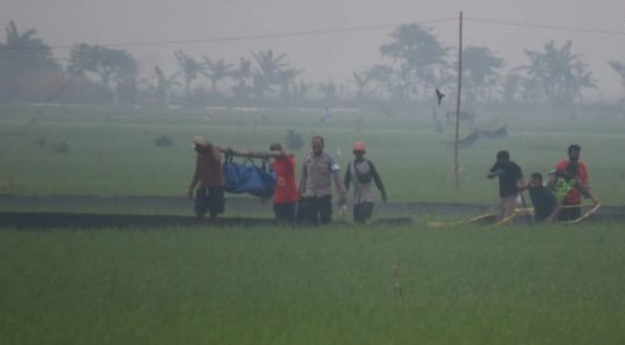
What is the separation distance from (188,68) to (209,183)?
104 meters

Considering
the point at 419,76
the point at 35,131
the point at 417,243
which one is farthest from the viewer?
the point at 419,76

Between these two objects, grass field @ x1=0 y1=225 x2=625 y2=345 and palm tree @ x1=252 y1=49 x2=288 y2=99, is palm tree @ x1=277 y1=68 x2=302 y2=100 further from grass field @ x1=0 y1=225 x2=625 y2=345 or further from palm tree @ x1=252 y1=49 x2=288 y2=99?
grass field @ x1=0 y1=225 x2=625 y2=345

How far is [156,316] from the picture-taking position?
11375 millimetres

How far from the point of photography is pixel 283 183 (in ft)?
A: 63.8

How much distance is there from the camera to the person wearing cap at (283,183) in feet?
63.5

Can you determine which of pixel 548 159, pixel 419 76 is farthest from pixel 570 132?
pixel 419 76

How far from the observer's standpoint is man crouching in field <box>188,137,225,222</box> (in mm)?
19142

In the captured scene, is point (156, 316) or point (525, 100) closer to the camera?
point (156, 316)

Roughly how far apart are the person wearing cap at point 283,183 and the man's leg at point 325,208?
0.40m

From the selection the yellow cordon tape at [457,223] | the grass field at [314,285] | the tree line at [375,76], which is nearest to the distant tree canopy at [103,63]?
the tree line at [375,76]

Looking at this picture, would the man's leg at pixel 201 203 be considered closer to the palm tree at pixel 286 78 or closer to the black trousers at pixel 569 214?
the black trousers at pixel 569 214

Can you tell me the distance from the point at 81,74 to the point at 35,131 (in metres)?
45.1

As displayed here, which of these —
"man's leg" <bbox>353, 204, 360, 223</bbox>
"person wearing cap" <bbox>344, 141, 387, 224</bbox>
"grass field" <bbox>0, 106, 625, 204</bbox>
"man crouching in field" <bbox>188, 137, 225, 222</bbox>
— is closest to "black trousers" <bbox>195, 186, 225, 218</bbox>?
"man crouching in field" <bbox>188, 137, 225, 222</bbox>

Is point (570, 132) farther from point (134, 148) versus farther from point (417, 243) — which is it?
point (417, 243)
